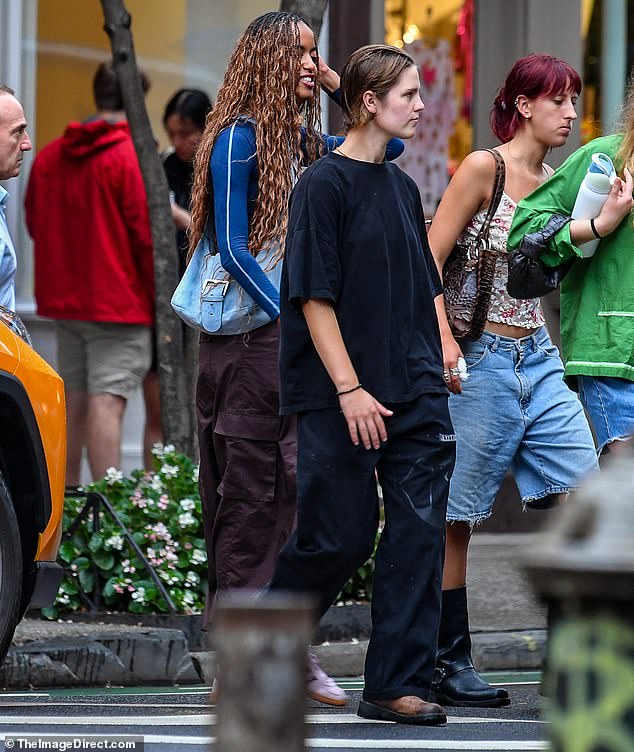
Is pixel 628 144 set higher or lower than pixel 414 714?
higher

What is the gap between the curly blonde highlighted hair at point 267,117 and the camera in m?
5.25

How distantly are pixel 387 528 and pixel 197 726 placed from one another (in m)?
0.75

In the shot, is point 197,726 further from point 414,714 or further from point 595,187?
point 595,187

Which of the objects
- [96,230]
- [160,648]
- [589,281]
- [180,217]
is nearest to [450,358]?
[589,281]

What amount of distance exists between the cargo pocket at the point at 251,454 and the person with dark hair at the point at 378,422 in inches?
20.6

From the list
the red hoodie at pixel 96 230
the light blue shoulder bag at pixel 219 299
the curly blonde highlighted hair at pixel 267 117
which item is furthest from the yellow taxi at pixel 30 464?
the red hoodie at pixel 96 230

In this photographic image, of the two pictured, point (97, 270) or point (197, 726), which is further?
point (97, 270)

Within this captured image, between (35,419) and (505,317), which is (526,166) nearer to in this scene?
(505,317)

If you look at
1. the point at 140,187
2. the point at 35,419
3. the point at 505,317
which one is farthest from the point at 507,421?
the point at 140,187

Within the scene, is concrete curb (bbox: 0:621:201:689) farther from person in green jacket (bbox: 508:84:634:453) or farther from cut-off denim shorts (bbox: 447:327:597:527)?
person in green jacket (bbox: 508:84:634:453)

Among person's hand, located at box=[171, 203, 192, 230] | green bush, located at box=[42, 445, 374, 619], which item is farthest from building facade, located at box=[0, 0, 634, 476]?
green bush, located at box=[42, 445, 374, 619]

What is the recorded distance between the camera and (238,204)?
5.20m

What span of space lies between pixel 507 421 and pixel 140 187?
4074 mm

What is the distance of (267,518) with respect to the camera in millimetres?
5305
